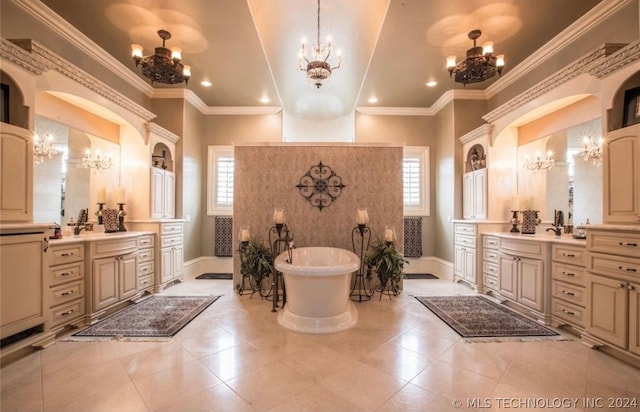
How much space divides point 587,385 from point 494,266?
82.3 inches

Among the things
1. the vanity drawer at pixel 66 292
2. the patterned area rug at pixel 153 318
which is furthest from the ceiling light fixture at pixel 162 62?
the patterned area rug at pixel 153 318

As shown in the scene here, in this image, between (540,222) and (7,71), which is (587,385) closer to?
(540,222)

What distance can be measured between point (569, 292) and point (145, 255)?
5258mm

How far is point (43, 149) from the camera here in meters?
3.14

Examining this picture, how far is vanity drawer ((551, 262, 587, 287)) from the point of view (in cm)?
Result: 267

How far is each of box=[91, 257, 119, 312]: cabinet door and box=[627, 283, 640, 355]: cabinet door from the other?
5.03 m

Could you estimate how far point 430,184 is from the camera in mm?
5676

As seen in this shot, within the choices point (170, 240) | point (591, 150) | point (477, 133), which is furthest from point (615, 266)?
point (170, 240)

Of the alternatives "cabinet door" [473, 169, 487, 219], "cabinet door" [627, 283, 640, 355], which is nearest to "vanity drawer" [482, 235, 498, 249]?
"cabinet door" [473, 169, 487, 219]

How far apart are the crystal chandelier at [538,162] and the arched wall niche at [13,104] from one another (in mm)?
6028

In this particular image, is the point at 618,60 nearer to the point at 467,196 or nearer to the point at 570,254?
the point at 570,254

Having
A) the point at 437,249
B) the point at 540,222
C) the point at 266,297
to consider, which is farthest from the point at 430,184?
the point at 266,297

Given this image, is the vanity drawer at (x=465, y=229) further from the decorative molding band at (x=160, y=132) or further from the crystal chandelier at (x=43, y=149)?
the crystal chandelier at (x=43, y=149)

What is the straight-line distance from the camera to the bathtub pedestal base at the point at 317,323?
109 inches
